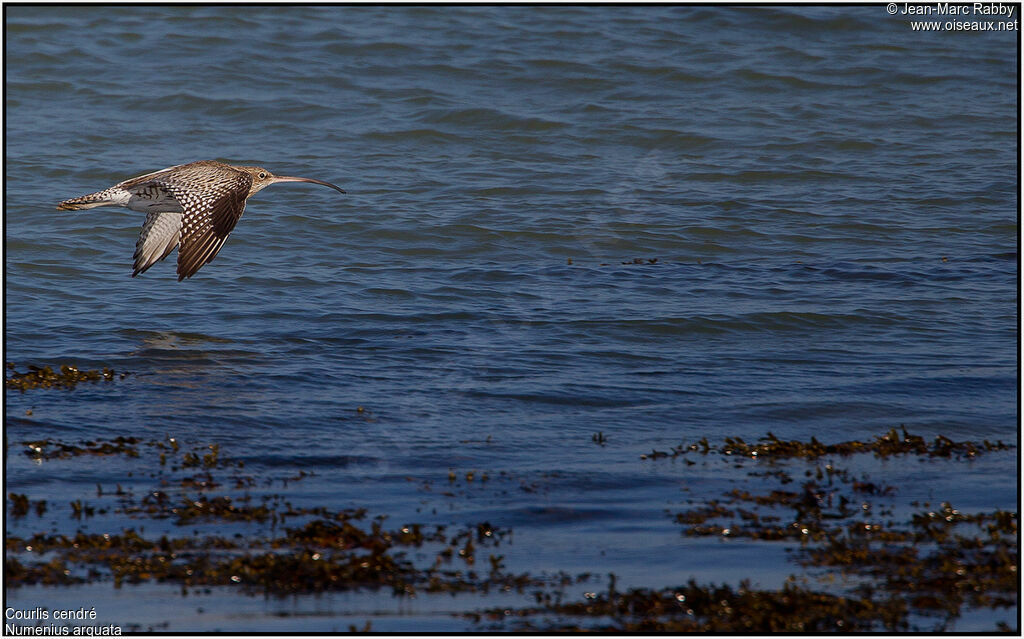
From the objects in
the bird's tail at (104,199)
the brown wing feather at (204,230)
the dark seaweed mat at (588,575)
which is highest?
the bird's tail at (104,199)

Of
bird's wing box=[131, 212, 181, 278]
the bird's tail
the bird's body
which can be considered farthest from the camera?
bird's wing box=[131, 212, 181, 278]

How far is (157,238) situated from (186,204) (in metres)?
1.20

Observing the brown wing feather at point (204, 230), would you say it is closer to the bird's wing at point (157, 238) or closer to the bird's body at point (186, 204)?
the bird's body at point (186, 204)

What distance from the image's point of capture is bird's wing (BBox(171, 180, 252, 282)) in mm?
8070

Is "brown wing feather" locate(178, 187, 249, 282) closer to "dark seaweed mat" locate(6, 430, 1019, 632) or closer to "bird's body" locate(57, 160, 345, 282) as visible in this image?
"bird's body" locate(57, 160, 345, 282)

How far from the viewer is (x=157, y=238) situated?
945 cm

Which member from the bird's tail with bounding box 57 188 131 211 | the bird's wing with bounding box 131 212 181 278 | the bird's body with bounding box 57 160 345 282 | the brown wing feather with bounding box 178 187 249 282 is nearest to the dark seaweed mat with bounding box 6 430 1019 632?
the brown wing feather with bounding box 178 187 249 282

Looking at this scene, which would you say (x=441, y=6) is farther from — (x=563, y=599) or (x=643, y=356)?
(x=563, y=599)

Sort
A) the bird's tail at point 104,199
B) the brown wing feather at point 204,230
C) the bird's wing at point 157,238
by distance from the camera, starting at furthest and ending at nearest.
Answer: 1. the bird's wing at point 157,238
2. the bird's tail at point 104,199
3. the brown wing feather at point 204,230

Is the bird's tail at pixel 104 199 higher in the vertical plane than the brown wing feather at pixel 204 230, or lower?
higher

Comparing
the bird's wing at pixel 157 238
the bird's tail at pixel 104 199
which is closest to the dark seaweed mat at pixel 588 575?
the bird's tail at pixel 104 199

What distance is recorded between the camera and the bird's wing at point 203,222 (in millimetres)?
8070

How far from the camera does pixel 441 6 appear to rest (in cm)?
2081

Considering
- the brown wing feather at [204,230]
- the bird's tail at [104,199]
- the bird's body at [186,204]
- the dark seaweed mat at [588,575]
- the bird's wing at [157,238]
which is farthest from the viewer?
the bird's wing at [157,238]
